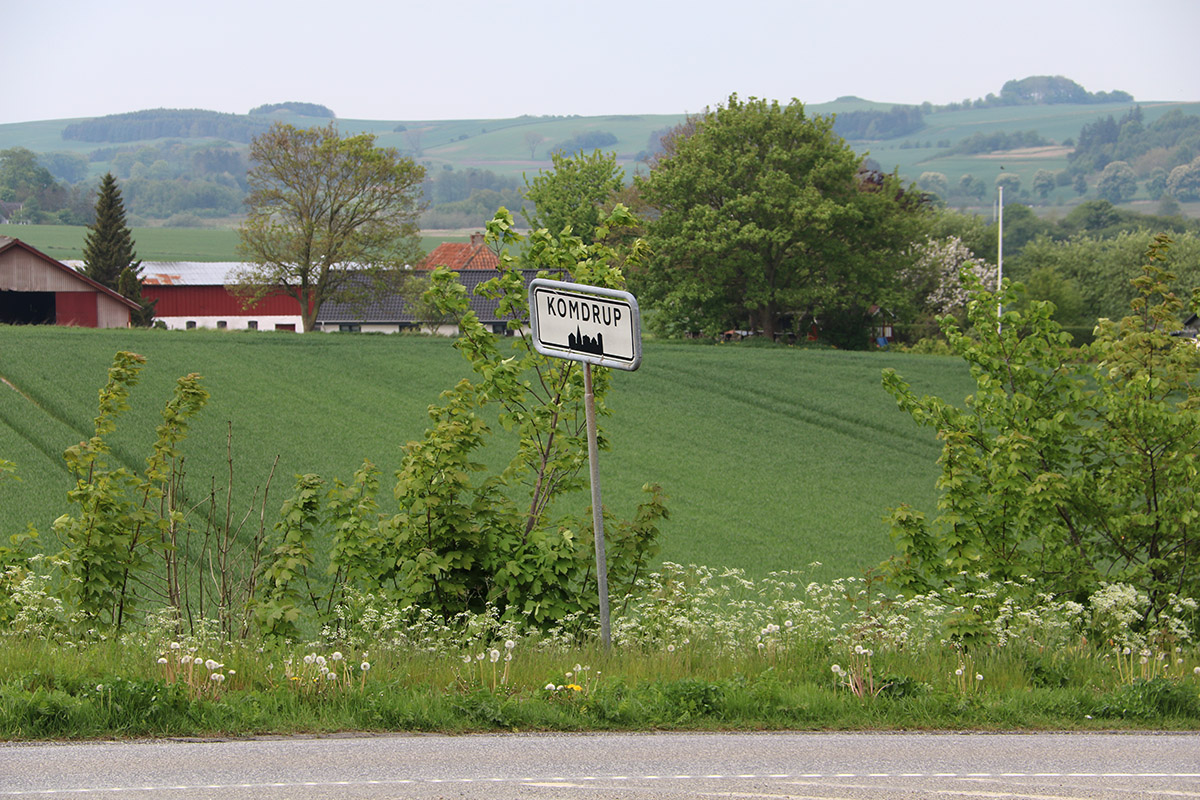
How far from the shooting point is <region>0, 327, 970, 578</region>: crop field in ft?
82.2

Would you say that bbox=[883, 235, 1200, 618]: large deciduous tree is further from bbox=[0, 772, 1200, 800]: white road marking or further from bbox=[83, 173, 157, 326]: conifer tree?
bbox=[83, 173, 157, 326]: conifer tree

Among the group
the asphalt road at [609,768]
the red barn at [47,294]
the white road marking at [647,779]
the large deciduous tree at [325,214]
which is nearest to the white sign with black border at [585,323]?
the asphalt road at [609,768]

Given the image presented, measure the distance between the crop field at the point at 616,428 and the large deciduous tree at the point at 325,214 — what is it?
17309 mm

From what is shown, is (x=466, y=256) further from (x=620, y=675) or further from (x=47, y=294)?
(x=620, y=675)

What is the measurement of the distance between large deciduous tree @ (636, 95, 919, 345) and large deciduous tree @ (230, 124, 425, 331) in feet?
50.2

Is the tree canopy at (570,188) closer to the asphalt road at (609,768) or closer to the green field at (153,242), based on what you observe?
the green field at (153,242)

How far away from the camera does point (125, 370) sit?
10.5m

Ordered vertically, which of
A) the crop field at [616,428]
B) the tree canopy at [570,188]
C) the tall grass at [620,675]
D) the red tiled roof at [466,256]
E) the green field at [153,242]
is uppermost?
the tree canopy at [570,188]

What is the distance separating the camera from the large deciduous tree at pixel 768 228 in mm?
65312

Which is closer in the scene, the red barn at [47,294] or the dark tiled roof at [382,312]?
the red barn at [47,294]

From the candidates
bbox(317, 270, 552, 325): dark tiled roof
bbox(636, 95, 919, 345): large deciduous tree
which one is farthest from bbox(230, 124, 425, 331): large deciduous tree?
bbox(317, 270, 552, 325): dark tiled roof

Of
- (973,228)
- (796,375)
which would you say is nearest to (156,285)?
(796,375)

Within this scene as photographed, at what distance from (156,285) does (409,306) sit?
2897cm

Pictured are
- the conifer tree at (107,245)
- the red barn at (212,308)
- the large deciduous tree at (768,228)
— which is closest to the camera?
the large deciduous tree at (768,228)
